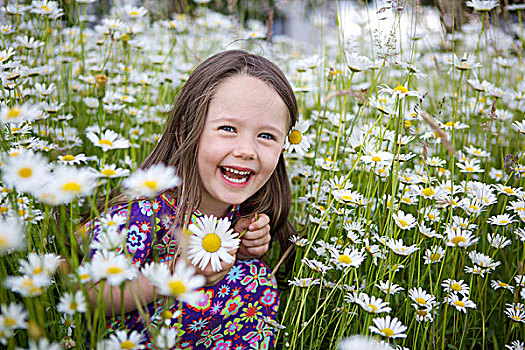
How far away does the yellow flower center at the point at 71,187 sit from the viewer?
66 centimetres

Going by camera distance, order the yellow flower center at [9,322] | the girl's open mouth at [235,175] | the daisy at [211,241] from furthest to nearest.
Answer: the girl's open mouth at [235,175] → the daisy at [211,241] → the yellow flower center at [9,322]

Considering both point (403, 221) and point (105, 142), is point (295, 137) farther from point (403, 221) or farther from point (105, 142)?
point (105, 142)

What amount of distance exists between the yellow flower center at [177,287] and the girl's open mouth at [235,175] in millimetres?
491

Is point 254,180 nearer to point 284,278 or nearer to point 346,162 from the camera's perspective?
point 284,278

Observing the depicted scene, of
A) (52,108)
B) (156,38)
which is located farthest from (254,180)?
(156,38)

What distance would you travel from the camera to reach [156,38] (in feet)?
10.5

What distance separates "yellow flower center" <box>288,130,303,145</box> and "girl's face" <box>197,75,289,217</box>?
0.30ft

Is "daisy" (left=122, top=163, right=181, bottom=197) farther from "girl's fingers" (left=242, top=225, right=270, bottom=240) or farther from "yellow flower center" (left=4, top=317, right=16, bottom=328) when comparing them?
"girl's fingers" (left=242, top=225, right=270, bottom=240)

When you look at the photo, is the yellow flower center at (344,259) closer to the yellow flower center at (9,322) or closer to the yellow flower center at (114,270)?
the yellow flower center at (114,270)

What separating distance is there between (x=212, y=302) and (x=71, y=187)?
0.64 metres

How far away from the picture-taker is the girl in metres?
1.11

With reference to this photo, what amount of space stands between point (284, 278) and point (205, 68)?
2.09 ft

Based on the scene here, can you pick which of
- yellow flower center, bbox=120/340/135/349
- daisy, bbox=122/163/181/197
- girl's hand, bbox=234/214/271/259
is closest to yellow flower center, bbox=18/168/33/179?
daisy, bbox=122/163/181/197

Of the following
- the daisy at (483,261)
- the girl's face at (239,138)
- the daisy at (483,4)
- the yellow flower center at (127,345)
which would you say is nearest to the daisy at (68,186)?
the yellow flower center at (127,345)
